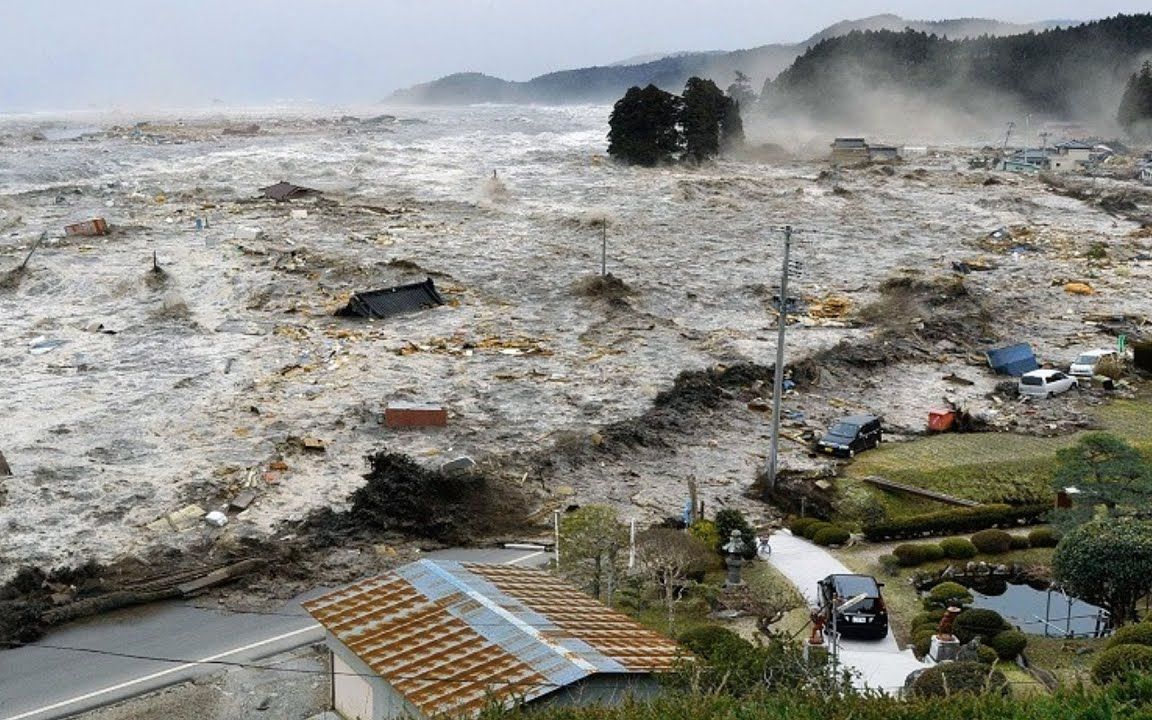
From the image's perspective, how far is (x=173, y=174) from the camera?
7406cm

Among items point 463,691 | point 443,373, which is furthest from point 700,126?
point 463,691

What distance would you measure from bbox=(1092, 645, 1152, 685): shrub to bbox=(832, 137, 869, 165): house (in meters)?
80.6

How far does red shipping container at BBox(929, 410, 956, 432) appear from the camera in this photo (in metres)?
29.6

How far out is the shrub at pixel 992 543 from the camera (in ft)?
71.0

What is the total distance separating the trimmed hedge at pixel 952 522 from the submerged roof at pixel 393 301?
2105 cm

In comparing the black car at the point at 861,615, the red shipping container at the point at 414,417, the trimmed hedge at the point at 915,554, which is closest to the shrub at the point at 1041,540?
the trimmed hedge at the point at 915,554

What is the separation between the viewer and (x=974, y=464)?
26562 mm

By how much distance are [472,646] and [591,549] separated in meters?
5.75

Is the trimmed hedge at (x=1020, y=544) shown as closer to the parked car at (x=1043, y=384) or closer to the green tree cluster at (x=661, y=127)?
the parked car at (x=1043, y=384)

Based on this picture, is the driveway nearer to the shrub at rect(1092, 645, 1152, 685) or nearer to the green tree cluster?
the shrub at rect(1092, 645, 1152, 685)

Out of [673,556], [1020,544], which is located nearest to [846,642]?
[673,556]

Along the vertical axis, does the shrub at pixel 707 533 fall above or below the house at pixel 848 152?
below

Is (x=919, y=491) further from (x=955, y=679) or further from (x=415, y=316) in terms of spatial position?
(x=415, y=316)

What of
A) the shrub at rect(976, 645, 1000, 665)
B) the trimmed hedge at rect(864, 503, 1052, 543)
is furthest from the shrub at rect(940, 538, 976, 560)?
the shrub at rect(976, 645, 1000, 665)
